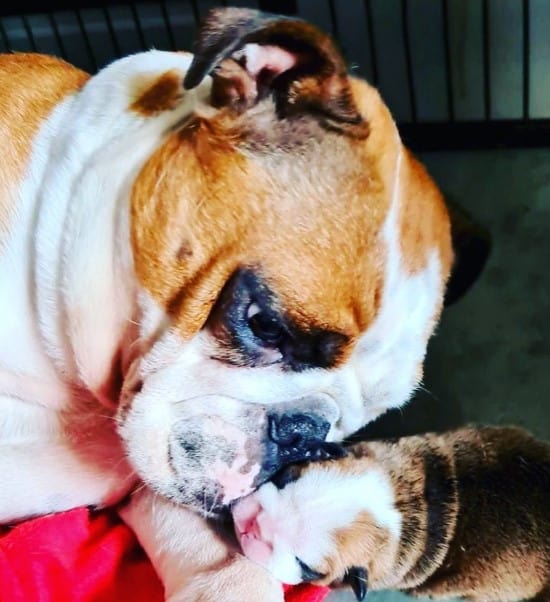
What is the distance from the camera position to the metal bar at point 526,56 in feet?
7.06

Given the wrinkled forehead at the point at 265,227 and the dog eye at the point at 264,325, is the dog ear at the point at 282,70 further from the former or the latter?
the dog eye at the point at 264,325

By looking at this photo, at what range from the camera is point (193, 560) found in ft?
4.33

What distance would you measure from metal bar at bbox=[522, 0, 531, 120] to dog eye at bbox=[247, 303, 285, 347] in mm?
1233

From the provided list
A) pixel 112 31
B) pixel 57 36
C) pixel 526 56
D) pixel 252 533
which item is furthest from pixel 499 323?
pixel 57 36

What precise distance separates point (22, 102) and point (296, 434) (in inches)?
22.6

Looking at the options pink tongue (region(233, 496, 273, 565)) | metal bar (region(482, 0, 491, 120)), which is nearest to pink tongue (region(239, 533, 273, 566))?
pink tongue (region(233, 496, 273, 565))

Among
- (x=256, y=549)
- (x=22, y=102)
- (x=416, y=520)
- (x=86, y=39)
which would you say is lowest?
(x=416, y=520)

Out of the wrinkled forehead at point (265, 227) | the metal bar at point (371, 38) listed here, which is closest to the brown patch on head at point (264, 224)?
the wrinkled forehead at point (265, 227)

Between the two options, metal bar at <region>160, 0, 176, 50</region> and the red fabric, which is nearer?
the red fabric

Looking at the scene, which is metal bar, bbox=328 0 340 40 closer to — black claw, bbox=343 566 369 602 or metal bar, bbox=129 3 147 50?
metal bar, bbox=129 3 147 50

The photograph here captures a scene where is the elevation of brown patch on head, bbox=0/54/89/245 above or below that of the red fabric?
above

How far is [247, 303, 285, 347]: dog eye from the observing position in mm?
1169

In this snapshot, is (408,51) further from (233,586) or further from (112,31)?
(233,586)

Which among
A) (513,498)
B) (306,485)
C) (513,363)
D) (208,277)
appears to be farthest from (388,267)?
(513,363)
